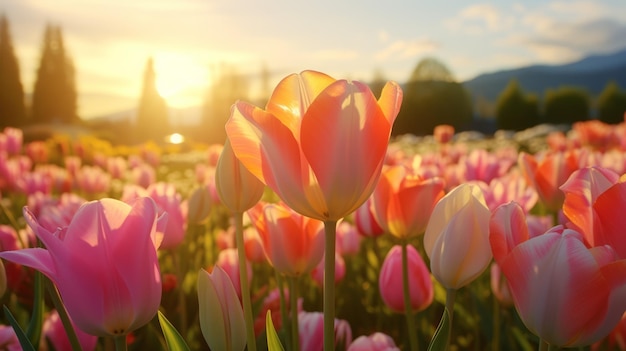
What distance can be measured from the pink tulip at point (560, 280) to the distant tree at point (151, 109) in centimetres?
6719

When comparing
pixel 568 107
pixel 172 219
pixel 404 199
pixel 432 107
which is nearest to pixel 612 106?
pixel 568 107

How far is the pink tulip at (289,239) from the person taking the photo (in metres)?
1.44

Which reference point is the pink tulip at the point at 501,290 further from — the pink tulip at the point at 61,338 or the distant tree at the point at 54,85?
the distant tree at the point at 54,85

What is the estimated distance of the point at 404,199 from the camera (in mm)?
1552

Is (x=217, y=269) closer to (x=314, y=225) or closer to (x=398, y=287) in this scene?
(x=314, y=225)

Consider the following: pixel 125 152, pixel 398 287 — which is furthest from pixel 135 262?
pixel 125 152

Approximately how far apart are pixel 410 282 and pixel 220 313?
91 centimetres

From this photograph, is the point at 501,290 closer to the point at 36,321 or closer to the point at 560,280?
the point at 560,280

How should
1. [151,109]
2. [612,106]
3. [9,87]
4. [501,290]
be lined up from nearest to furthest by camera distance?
[501,290] → [612,106] → [9,87] → [151,109]

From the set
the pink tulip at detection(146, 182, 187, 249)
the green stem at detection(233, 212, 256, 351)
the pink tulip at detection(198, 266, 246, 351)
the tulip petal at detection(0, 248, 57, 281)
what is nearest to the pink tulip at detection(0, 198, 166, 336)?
the tulip petal at detection(0, 248, 57, 281)

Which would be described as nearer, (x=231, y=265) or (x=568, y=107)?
(x=231, y=265)

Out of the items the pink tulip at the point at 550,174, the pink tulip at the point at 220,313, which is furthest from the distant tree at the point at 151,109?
the pink tulip at the point at 220,313

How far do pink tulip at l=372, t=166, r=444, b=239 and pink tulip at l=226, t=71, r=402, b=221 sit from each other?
20.1 inches

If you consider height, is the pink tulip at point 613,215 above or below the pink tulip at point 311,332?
above
